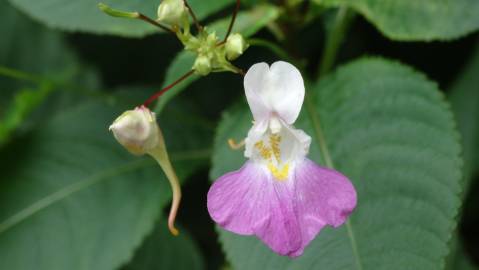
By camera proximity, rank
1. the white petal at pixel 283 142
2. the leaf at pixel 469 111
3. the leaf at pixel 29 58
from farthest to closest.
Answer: the leaf at pixel 29 58 < the leaf at pixel 469 111 < the white petal at pixel 283 142

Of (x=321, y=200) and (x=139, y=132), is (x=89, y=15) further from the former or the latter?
(x=321, y=200)

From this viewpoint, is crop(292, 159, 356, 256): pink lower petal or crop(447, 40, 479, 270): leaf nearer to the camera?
crop(292, 159, 356, 256): pink lower petal

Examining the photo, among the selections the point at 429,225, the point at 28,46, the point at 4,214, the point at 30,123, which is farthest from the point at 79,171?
the point at 429,225

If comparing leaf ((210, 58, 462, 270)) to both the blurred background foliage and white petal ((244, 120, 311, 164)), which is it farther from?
white petal ((244, 120, 311, 164))

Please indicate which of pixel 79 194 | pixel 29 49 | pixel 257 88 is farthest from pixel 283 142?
pixel 29 49

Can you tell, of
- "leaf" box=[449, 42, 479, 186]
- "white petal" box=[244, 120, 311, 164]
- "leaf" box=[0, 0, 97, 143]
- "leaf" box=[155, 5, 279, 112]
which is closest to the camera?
"white petal" box=[244, 120, 311, 164]

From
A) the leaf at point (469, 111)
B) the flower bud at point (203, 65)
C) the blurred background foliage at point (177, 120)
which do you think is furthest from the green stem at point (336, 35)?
the flower bud at point (203, 65)

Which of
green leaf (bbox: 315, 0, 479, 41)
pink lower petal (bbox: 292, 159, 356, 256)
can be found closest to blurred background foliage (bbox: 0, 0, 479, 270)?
green leaf (bbox: 315, 0, 479, 41)

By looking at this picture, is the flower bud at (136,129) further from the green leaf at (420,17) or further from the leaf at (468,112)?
the leaf at (468,112)
